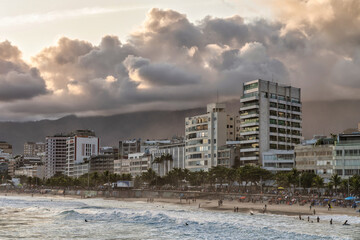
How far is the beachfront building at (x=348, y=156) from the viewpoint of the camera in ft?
471

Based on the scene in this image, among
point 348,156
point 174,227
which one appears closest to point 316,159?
point 348,156

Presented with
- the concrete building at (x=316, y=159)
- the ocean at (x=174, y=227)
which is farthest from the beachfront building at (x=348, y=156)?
the ocean at (x=174, y=227)

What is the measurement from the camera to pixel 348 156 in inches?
5714

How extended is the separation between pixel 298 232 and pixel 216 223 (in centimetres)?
1877

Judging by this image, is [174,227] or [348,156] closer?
[174,227]

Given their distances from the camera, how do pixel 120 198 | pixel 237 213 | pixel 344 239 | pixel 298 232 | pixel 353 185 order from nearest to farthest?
pixel 344 239 → pixel 298 232 → pixel 237 213 → pixel 353 185 → pixel 120 198

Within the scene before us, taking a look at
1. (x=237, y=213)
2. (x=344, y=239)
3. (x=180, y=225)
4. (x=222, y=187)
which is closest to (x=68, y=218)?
(x=180, y=225)

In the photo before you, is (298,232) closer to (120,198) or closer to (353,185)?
(353,185)

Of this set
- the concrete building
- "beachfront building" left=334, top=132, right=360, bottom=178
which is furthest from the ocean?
the concrete building

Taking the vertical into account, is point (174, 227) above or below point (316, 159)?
below

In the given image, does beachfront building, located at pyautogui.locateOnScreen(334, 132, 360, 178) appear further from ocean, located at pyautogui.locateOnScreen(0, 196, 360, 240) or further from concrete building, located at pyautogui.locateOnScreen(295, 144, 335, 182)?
ocean, located at pyautogui.locateOnScreen(0, 196, 360, 240)

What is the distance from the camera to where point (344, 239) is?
227ft

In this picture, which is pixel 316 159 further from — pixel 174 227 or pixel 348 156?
pixel 174 227

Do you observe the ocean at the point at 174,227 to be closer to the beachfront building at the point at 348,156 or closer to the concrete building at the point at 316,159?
the beachfront building at the point at 348,156
